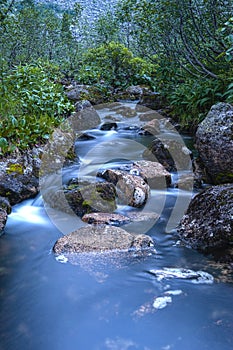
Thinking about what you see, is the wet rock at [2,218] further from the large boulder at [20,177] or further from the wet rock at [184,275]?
the wet rock at [184,275]

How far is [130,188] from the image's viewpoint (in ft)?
19.2

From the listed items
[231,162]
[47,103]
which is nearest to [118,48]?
[47,103]

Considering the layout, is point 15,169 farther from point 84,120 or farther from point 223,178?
point 84,120

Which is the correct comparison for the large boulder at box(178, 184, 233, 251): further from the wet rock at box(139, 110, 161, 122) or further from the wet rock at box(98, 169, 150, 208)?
the wet rock at box(139, 110, 161, 122)

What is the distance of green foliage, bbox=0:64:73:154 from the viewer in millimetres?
6477

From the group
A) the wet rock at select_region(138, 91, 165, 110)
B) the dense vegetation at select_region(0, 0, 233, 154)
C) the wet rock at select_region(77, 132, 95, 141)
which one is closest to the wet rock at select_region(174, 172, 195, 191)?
the dense vegetation at select_region(0, 0, 233, 154)

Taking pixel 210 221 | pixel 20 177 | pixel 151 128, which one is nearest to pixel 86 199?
pixel 20 177

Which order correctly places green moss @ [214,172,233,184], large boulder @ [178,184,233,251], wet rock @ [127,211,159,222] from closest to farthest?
1. large boulder @ [178,184,233,251]
2. wet rock @ [127,211,159,222]
3. green moss @ [214,172,233,184]

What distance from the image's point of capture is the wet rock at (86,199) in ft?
17.6

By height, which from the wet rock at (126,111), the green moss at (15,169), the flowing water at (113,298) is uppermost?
the wet rock at (126,111)

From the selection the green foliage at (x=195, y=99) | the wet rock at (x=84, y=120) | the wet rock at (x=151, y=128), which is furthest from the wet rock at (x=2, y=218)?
the wet rock at (x=151, y=128)

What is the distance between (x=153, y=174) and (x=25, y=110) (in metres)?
3.35

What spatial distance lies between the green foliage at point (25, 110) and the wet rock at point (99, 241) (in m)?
2.11

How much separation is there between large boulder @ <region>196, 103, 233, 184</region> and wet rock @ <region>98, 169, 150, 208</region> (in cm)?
133
